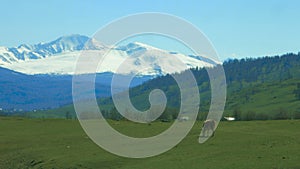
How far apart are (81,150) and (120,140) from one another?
6.30 m

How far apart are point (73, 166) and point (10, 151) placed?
1627 centimetres

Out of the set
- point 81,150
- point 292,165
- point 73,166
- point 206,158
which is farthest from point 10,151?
point 292,165

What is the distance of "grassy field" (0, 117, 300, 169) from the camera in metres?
39.7

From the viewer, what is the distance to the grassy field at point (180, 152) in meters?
39.7

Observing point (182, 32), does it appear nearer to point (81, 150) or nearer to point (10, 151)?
point (81, 150)

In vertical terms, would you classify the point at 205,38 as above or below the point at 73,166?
above

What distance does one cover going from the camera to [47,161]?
159 ft

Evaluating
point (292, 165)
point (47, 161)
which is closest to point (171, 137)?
point (47, 161)

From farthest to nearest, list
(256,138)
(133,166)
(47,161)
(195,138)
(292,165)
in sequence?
(195,138) < (256,138) < (47,161) < (133,166) < (292,165)

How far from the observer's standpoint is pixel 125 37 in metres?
35.0

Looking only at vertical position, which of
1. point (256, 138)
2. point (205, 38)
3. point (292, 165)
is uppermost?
point (205, 38)

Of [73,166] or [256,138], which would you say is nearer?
[73,166]

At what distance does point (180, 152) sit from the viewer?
46656mm

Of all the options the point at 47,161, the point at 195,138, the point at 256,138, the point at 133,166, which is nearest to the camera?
the point at 133,166
